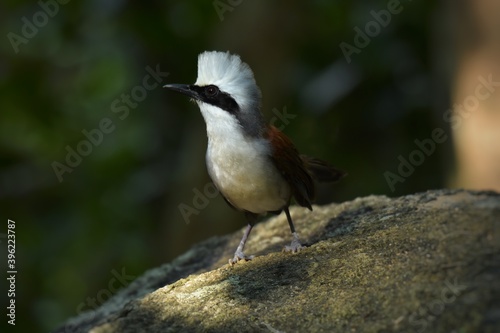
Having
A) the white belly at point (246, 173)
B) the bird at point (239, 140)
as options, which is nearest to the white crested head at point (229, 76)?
the bird at point (239, 140)

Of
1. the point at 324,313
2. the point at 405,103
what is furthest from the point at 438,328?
the point at 405,103

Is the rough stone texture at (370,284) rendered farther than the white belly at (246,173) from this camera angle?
No

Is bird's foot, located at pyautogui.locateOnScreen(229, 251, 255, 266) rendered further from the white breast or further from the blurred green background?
the blurred green background

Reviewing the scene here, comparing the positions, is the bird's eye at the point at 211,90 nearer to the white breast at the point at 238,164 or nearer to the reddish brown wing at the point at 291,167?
the white breast at the point at 238,164

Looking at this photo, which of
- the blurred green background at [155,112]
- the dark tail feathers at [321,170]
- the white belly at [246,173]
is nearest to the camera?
the white belly at [246,173]

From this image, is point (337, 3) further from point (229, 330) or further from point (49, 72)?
point (229, 330)

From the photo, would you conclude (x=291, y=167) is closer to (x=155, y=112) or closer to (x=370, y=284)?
(x=370, y=284)

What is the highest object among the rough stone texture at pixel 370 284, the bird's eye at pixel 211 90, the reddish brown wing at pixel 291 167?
the bird's eye at pixel 211 90

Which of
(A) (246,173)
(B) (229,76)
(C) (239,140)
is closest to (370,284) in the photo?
(A) (246,173)
